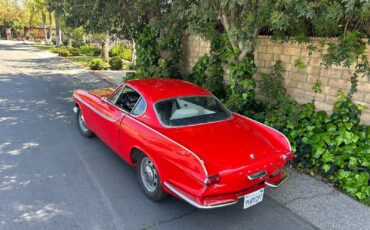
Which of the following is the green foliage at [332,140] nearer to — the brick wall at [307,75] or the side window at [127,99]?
the brick wall at [307,75]

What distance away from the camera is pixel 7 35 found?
48.3 metres

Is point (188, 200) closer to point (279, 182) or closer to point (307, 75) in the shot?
point (279, 182)

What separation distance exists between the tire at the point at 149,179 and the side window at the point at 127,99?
854 millimetres

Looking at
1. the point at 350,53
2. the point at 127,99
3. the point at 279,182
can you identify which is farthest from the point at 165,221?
the point at 350,53

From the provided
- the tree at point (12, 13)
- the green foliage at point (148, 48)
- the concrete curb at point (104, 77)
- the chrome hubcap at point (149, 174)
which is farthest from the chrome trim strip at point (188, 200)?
the tree at point (12, 13)

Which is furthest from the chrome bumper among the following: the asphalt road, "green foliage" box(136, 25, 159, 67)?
"green foliage" box(136, 25, 159, 67)

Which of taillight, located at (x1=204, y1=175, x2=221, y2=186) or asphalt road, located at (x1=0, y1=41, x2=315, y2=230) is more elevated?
taillight, located at (x1=204, y1=175, x2=221, y2=186)

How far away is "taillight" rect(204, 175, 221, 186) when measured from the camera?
8.96 feet

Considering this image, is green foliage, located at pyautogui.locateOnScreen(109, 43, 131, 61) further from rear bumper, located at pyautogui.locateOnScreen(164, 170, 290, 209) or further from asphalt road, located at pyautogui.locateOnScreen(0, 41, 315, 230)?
rear bumper, located at pyautogui.locateOnScreen(164, 170, 290, 209)

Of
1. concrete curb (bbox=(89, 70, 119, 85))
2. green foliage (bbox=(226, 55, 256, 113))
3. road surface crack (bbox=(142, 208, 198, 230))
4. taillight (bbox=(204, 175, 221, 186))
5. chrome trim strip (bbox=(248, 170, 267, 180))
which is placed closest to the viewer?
taillight (bbox=(204, 175, 221, 186))

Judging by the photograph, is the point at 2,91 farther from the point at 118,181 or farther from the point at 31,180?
the point at 118,181

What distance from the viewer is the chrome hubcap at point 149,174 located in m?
3.54

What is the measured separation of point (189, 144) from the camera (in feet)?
10.5

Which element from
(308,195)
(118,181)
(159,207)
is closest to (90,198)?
(118,181)
